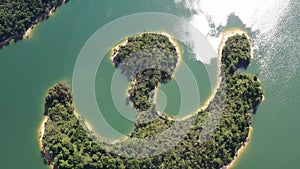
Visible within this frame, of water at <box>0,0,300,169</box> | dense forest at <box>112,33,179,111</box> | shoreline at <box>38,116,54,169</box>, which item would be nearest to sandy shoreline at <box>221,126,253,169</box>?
water at <box>0,0,300,169</box>

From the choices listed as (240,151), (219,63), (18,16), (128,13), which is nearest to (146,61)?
(128,13)

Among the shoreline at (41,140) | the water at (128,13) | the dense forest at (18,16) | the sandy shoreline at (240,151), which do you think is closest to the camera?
the sandy shoreline at (240,151)

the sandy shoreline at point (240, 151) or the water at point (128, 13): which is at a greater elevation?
the water at point (128, 13)

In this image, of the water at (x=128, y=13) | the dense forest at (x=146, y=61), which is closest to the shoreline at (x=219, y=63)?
the water at (x=128, y=13)

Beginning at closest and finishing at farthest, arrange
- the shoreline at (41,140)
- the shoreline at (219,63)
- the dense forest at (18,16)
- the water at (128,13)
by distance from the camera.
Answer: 1. the shoreline at (41,140)
2. the water at (128,13)
3. the shoreline at (219,63)
4. the dense forest at (18,16)

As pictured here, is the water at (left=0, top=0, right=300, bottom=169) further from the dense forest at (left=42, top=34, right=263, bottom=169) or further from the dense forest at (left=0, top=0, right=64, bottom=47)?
the dense forest at (left=42, top=34, right=263, bottom=169)

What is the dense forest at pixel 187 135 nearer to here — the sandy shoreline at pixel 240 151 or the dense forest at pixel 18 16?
the sandy shoreline at pixel 240 151

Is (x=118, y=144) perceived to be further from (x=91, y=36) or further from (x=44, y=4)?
(x=44, y=4)
